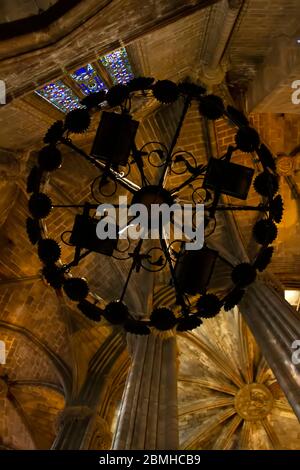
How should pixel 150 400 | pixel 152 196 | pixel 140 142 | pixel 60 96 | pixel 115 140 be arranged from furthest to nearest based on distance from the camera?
1. pixel 140 142
2. pixel 60 96
3. pixel 150 400
4. pixel 152 196
5. pixel 115 140

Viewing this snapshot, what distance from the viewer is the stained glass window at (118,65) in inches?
265

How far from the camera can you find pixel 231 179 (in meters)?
4.27

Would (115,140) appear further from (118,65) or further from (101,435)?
(101,435)

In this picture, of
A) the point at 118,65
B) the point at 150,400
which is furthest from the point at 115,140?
the point at 150,400

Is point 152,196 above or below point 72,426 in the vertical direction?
above

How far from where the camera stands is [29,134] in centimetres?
687

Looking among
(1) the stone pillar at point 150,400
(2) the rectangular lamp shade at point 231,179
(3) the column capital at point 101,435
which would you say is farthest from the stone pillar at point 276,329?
(3) the column capital at point 101,435

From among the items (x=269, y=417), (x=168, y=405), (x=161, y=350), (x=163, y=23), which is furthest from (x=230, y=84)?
(x=269, y=417)

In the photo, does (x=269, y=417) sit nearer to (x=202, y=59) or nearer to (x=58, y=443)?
(x=58, y=443)

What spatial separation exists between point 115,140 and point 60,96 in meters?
3.16

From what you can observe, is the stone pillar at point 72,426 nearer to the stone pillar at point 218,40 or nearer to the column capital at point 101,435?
the column capital at point 101,435

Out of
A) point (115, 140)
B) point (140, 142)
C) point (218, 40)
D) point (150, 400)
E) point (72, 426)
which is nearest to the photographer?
point (115, 140)

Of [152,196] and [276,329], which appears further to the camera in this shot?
[276,329]

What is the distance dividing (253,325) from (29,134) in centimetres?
434
